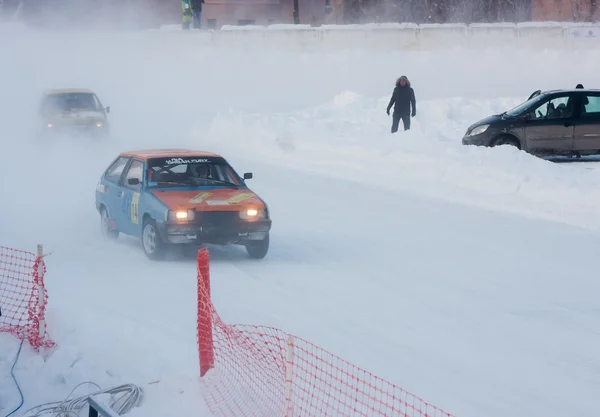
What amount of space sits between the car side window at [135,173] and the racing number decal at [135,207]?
0.11 m

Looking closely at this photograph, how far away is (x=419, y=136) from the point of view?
20625 millimetres

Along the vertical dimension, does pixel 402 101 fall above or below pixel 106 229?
above

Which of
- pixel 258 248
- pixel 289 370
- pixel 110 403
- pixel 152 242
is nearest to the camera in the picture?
pixel 289 370

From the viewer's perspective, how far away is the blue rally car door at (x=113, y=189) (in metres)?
12.5

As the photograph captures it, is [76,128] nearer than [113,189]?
No

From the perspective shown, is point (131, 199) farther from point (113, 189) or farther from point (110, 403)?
point (110, 403)

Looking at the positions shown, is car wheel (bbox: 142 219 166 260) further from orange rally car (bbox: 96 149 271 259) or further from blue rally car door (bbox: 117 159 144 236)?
blue rally car door (bbox: 117 159 144 236)

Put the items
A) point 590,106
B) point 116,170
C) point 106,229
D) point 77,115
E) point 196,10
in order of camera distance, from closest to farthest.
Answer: point 106,229
point 116,170
point 590,106
point 77,115
point 196,10

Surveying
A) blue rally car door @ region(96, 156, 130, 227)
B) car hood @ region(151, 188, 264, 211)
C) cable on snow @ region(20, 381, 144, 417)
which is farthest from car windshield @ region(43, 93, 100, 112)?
cable on snow @ region(20, 381, 144, 417)

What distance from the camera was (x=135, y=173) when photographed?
1216 cm

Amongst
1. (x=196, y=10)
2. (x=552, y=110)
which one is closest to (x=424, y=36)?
(x=196, y=10)

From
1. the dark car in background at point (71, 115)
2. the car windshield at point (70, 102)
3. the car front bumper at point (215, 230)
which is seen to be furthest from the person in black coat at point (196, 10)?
the car front bumper at point (215, 230)

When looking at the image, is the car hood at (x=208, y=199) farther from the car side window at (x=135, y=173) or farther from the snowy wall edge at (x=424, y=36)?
the snowy wall edge at (x=424, y=36)

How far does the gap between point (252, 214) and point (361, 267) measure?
1.42 meters
